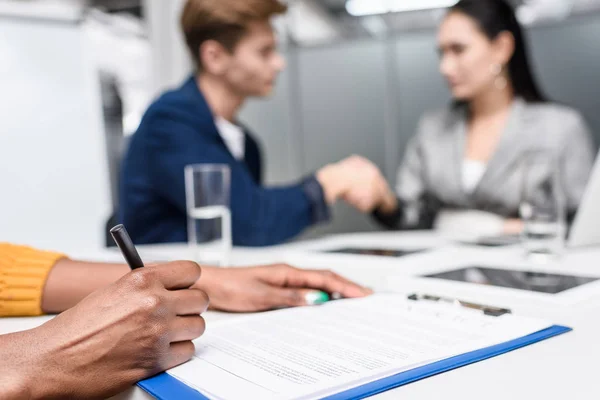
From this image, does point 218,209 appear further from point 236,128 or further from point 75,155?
point 75,155

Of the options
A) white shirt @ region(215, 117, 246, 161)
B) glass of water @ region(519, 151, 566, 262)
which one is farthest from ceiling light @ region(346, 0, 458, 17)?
glass of water @ region(519, 151, 566, 262)

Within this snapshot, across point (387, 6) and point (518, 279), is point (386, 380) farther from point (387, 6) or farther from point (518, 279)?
point (387, 6)

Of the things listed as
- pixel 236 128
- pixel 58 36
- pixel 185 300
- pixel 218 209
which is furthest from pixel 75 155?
pixel 185 300

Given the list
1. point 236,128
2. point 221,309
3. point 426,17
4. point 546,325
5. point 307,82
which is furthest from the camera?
point 307,82

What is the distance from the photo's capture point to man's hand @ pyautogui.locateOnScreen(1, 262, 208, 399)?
0.51 m

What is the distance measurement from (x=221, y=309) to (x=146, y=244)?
3.31 ft

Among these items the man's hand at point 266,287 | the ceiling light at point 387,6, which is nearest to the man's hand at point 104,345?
the man's hand at point 266,287

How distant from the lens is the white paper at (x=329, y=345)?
19.0 inches

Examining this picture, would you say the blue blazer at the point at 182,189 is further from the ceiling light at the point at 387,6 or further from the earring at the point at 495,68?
the ceiling light at the point at 387,6

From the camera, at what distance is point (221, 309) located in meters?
0.79

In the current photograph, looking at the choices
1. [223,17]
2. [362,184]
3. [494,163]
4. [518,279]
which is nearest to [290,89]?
[494,163]

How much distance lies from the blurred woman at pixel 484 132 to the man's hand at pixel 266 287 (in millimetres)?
1521

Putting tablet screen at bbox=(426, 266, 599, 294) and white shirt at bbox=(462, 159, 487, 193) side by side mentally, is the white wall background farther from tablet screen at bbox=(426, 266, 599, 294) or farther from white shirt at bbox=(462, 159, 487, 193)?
tablet screen at bbox=(426, 266, 599, 294)

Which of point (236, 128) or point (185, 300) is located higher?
point (236, 128)
